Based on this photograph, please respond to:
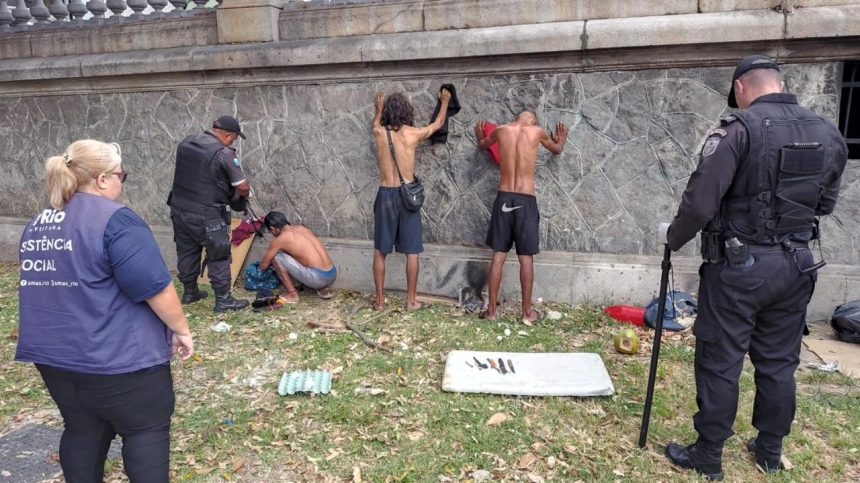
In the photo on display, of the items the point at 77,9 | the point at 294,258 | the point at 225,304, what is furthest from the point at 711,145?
the point at 77,9

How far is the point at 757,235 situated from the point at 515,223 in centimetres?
310

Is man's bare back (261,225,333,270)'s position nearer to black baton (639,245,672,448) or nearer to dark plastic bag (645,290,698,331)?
dark plastic bag (645,290,698,331)

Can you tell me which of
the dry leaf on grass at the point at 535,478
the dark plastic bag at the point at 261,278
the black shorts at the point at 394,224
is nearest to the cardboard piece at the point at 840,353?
the dry leaf on grass at the point at 535,478

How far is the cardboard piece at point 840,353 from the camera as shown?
5.05m

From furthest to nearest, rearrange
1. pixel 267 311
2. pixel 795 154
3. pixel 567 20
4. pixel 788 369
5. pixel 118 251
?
1. pixel 267 311
2. pixel 567 20
3. pixel 788 369
4. pixel 795 154
5. pixel 118 251

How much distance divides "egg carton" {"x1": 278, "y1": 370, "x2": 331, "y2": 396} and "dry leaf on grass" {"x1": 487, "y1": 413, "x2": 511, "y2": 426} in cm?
127

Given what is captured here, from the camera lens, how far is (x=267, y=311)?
22.2 feet

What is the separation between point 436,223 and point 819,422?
4143 millimetres

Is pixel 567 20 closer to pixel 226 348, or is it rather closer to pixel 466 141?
pixel 466 141

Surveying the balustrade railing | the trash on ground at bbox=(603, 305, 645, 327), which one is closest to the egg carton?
the trash on ground at bbox=(603, 305, 645, 327)

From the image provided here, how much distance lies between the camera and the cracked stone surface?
20.3 feet

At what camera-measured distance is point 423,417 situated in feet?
14.2

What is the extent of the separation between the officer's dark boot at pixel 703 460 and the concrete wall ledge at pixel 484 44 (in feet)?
12.8

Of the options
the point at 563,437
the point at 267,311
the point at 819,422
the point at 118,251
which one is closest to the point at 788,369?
the point at 819,422
